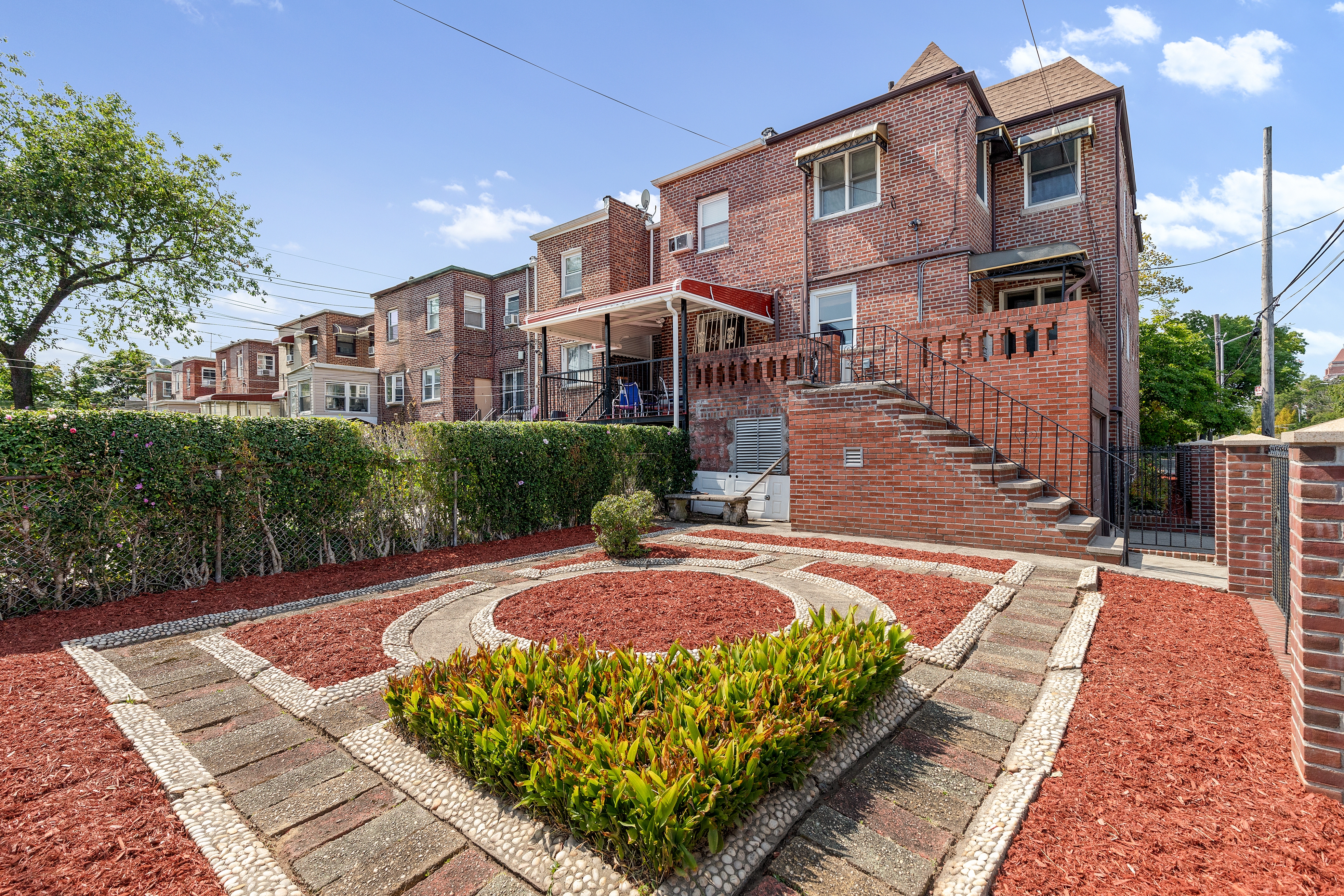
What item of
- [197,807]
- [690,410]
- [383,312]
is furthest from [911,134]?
[383,312]

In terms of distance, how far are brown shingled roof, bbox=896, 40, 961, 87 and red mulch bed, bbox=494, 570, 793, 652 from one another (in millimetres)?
12734

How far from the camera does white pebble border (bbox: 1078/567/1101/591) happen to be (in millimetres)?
5418

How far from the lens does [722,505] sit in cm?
1072

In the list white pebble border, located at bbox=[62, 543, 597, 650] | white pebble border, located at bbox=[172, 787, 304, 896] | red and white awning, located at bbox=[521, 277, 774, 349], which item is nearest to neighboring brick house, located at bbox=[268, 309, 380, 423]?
red and white awning, located at bbox=[521, 277, 774, 349]

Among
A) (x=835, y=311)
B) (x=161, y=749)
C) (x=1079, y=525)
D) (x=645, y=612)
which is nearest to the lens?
(x=161, y=749)

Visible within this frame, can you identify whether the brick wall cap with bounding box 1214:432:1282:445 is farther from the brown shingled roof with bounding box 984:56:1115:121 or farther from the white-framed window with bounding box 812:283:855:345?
the brown shingled roof with bounding box 984:56:1115:121

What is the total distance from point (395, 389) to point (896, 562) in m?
24.4

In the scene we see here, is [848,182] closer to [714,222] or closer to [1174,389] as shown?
[714,222]

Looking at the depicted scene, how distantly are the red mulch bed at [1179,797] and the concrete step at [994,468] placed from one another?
3.78 meters

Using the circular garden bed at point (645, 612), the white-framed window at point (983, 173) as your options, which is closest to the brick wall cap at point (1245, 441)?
the circular garden bed at point (645, 612)

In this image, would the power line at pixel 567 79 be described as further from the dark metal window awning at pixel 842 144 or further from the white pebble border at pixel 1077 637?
the white pebble border at pixel 1077 637

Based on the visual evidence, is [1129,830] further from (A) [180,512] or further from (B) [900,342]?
(B) [900,342]

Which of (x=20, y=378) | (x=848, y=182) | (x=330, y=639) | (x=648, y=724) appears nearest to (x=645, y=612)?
(x=330, y=639)

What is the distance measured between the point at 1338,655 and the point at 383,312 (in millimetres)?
29454
